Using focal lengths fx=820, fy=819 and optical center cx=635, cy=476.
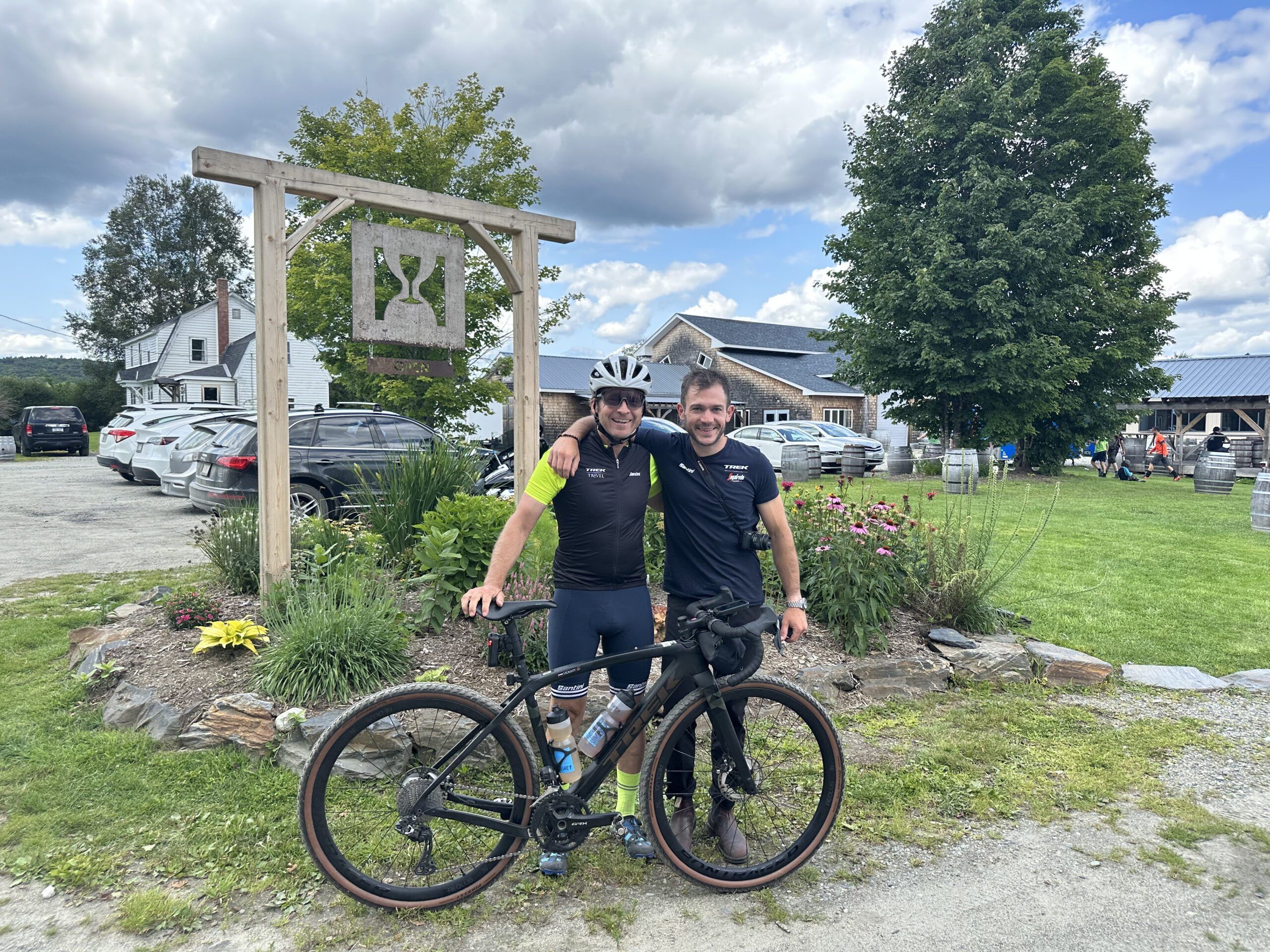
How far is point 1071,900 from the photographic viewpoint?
303 centimetres

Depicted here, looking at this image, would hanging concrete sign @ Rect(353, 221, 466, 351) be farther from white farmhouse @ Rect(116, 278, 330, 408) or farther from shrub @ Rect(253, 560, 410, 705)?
white farmhouse @ Rect(116, 278, 330, 408)

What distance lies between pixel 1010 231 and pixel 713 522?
20.8 meters

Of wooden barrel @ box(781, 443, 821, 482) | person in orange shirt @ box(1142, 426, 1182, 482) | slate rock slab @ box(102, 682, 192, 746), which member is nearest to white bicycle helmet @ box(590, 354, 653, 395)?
slate rock slab @ box(102, 682, 192, 746)

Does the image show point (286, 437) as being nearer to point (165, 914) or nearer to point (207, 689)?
point (207, 689)

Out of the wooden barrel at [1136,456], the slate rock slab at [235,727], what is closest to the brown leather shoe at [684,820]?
the slate rock slab at [235,727]

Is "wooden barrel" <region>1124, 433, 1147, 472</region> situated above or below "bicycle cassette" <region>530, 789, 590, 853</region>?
above

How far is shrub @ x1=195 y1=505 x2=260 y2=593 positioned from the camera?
607 cm

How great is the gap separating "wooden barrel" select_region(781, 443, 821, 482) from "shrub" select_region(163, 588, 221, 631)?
16991 mm

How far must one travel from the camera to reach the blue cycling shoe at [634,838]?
10.0ft

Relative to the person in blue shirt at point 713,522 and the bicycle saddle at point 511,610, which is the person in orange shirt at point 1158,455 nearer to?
the person in blue shirt at point 713,522

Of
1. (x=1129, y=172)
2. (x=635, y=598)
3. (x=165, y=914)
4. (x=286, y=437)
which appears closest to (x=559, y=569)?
(x=635, y=598)

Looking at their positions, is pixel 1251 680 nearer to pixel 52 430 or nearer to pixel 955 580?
pixel 955 580

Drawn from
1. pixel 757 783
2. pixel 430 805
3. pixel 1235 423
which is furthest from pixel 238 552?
pixel 1235 423

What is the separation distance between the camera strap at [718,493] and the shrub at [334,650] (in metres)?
2.25
